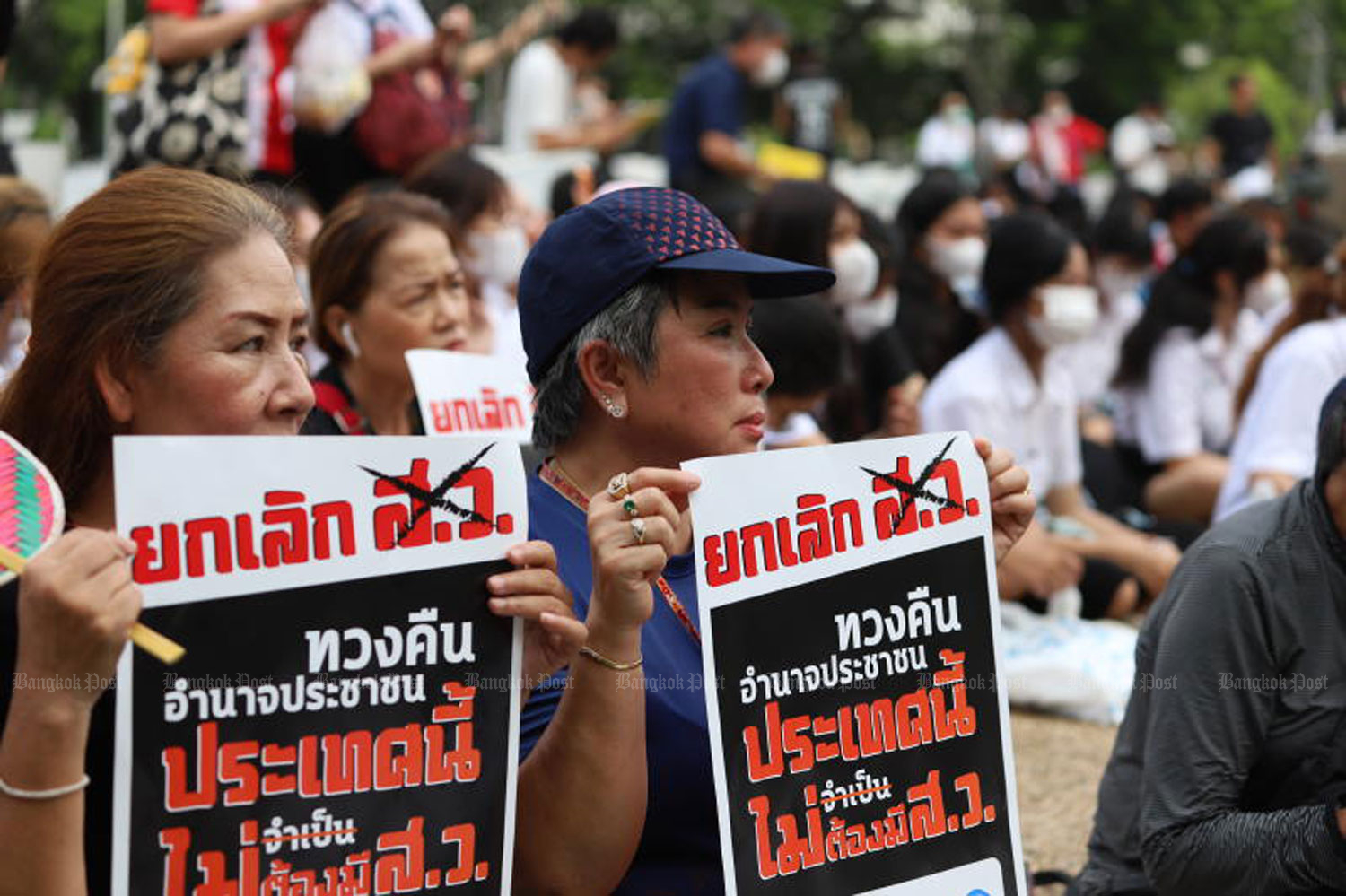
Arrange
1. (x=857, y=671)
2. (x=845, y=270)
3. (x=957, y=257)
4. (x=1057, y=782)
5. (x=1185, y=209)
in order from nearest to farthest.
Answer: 1. (x=857, y=671)
2. (x=1057, y=782)
3. (x=845, y=270)
4. (x=957, y=257)
5. (x=1185, y=209)

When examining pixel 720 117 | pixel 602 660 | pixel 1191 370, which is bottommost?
pixel 1191 370

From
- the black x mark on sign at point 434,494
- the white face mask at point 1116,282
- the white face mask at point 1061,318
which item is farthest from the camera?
the white face mask at point 1116,282

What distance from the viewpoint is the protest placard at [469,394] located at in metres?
4.62

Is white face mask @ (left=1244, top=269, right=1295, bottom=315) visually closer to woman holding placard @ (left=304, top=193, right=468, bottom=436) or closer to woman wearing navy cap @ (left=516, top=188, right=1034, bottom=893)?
woman holding placard @ (left=304, top=193, right=468, bottom=436)

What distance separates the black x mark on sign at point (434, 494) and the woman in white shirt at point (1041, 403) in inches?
176

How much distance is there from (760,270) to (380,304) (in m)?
2.26

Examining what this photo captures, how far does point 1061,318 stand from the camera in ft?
23.5

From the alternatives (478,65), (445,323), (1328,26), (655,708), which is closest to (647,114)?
(478,65)

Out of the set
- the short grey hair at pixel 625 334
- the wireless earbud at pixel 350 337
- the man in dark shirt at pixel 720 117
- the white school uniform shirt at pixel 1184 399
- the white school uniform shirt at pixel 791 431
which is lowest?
the white school uniform shirt at pixel 1184 399

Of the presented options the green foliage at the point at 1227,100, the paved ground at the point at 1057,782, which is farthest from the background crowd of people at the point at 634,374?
the green foliage at the point at 1227,100

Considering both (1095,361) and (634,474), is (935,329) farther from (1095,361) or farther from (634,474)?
(634,474)

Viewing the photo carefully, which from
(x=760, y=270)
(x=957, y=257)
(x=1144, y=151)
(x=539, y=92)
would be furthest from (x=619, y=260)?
(x=1144, y=151)

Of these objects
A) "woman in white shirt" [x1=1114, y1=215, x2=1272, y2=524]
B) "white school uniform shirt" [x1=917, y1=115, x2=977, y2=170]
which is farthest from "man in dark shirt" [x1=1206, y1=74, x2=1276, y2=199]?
"woman in white shirt" [x1=1114, y1=215, x2=1272, y2=524]

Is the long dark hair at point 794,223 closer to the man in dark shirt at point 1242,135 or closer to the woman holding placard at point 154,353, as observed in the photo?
the woman holding placard at point 154,353
